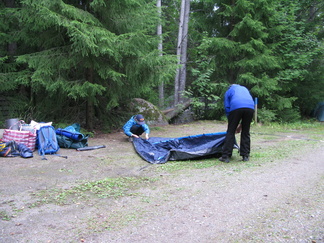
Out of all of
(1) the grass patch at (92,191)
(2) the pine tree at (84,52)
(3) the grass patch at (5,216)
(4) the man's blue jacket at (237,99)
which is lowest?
(1) the grass patch at (92,191)

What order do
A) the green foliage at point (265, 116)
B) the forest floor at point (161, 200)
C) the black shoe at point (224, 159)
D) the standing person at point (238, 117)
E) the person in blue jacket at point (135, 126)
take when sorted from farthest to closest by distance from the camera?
the green foliage at point (265, 116), the person in blue jacket at point (135, 126), the black shoe at point (224, 159), the standing person at point (238, 117), the forest floor at point (161, 200)

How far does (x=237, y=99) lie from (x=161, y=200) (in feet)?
9.09

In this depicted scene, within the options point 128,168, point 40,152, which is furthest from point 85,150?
point 128,168

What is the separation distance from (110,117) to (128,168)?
206 inches

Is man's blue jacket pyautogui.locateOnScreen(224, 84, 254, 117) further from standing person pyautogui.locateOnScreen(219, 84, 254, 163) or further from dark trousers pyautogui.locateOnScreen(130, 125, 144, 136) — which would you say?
dark trousers pyautogui.locateOnScreen(130, 125, 144, 136)

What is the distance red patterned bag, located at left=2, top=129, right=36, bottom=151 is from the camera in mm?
5992

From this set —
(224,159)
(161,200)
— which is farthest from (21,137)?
(224,159)

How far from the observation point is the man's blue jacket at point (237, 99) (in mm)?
5383

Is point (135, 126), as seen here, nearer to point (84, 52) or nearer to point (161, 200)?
point (84, 52)

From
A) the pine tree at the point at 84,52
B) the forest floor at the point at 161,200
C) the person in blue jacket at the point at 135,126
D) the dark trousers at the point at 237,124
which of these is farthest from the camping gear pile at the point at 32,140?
the dark trousers at the point at 237,124

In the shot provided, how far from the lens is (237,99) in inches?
214

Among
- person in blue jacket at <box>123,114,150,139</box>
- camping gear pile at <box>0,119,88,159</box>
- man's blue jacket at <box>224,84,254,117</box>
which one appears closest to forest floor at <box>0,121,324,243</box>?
camping gear pile at <box>0,119,88,159</box>

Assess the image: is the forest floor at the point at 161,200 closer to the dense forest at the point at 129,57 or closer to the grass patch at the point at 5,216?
the grass patch at the point at 5,216

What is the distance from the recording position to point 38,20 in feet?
24.7
